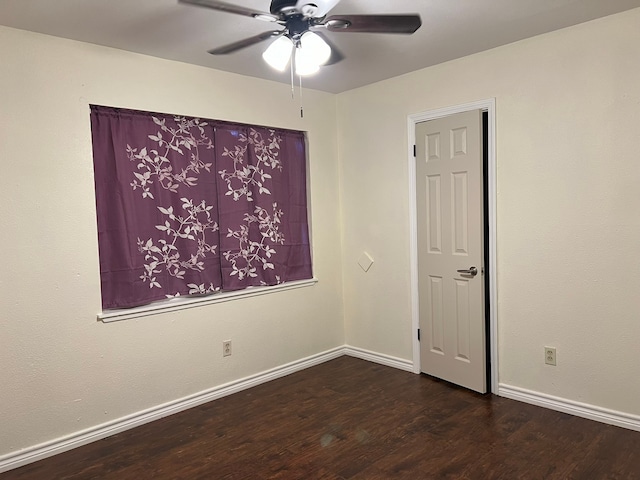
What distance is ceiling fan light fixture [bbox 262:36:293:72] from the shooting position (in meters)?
2.32

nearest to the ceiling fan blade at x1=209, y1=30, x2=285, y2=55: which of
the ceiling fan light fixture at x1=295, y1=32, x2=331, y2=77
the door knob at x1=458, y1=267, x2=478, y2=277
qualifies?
the ceiling fan light fixture at x1=295, y1=32, x2=331, y2=77

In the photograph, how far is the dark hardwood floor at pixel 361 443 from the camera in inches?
99.6

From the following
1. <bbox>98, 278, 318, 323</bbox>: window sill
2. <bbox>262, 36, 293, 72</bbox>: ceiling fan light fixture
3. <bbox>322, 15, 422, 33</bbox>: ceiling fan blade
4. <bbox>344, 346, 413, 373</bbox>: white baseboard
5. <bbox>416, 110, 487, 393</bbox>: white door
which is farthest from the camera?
<bbox>344, 346, 413, 373</bbox>: white baseboard

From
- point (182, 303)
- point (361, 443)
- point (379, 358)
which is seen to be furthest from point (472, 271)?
point (182, 303)

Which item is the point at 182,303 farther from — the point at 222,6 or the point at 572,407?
the point at 572,407

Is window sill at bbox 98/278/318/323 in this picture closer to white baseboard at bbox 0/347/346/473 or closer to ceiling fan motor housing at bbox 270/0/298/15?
white baseboard at bbox 0/347/346/473

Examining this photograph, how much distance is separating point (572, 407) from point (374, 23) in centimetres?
270

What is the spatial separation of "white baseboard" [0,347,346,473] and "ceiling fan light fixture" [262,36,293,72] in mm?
2427

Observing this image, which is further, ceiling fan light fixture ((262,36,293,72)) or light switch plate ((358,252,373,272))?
light switch plate ((358,252,373,272))

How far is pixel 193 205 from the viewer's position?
11.3 ft

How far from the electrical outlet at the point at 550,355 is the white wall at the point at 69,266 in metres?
2.30

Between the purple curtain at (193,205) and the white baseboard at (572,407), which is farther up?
the purple curtain at (193,205)

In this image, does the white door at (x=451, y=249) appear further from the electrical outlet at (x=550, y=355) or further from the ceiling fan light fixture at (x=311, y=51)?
the ceiling fan light fixture at (x=311, y=51)

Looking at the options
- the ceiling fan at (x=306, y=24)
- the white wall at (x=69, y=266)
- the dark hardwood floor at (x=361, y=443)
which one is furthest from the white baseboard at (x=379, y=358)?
the ceiling fan at (x=306, y=24)
